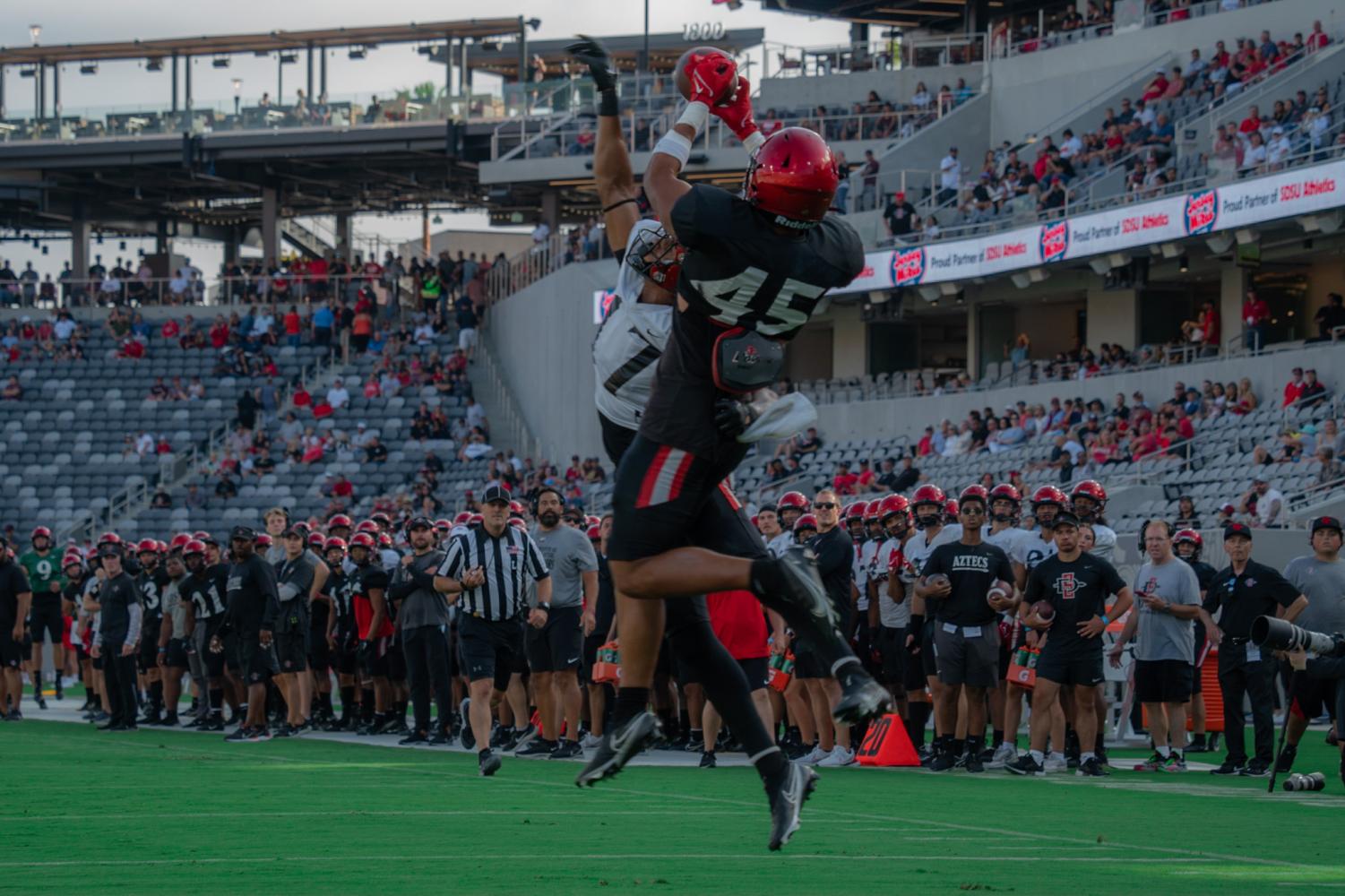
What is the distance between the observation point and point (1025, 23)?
4112 cm

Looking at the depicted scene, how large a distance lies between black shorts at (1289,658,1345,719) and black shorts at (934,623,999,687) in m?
2.10

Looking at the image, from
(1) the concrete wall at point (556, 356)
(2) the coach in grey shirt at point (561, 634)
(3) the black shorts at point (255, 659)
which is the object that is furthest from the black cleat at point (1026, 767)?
(1) the concrete wall at point (556, 356)

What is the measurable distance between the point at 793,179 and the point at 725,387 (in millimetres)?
678

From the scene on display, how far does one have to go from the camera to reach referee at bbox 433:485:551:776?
12898 mm

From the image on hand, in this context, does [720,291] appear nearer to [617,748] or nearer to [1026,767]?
[617,748]

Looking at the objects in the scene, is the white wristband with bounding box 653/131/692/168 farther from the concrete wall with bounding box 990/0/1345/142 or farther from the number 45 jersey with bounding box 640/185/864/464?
the concrete wall with bounding box 990/0/1345/142

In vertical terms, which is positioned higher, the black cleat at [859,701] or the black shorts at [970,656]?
the black cleat at [859,701]

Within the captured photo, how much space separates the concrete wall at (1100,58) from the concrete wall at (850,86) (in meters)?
1.86

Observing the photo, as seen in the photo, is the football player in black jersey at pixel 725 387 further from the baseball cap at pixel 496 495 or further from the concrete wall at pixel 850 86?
the concrete wall at pixel 850 86

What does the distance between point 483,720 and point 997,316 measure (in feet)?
80.1

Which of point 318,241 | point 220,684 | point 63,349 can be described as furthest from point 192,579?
point 318,241

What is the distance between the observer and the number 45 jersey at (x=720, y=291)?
597cm

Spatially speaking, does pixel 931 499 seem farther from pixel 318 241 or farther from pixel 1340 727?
pixel 318 241

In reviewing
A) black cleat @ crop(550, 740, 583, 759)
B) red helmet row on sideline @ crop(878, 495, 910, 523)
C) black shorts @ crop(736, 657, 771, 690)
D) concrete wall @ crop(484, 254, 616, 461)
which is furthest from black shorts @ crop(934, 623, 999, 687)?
concrete wall @ crop(484, 254, 616, 461)
